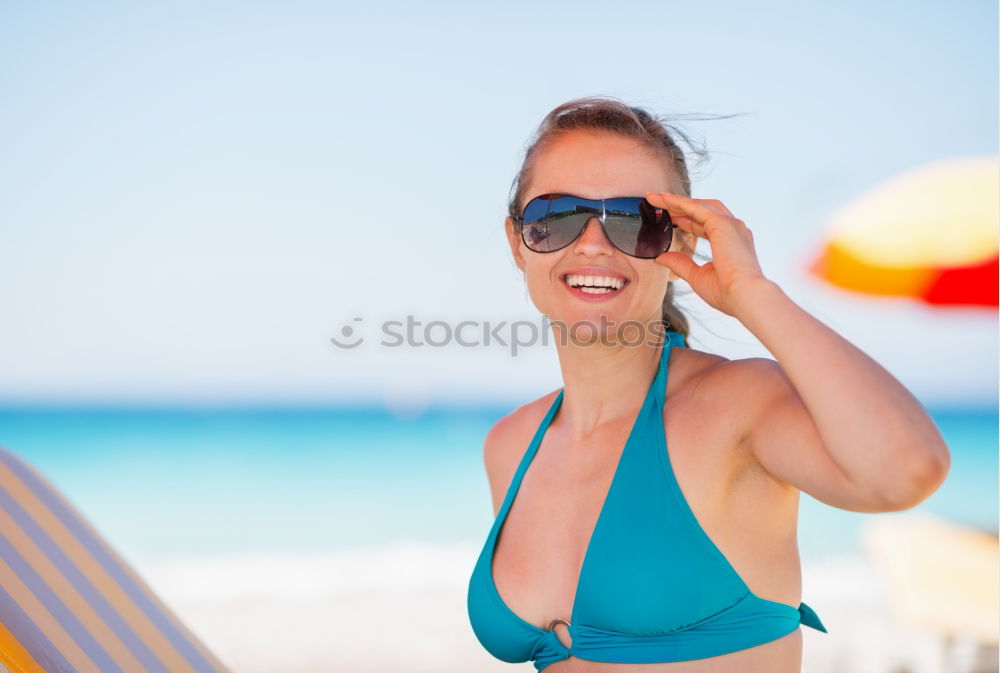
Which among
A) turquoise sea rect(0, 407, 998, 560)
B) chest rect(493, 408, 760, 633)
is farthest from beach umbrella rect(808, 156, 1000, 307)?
chest rect(493, 408, 760, 633)

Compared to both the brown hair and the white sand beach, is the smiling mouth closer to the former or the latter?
the brown hair

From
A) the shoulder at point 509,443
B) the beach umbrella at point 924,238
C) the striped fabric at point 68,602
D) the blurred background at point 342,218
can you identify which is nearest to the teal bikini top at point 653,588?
the shoulder at point 509,443

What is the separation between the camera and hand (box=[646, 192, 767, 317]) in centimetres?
174

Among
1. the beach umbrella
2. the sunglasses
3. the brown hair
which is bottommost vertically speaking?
the sunglasses

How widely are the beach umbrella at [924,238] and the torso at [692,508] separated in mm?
17020

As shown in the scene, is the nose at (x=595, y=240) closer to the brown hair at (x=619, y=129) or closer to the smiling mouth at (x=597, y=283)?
the smiling mouth at (x=597, y=283)

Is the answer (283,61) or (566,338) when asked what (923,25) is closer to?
(283,61)

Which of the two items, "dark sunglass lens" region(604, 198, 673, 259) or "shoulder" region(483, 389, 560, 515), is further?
"shoulder" region(483, 389, 560, 515)

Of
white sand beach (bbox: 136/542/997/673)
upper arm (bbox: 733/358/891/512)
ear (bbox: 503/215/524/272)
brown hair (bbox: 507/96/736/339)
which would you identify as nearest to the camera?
upper arm (bbox: 733/358/891/512)

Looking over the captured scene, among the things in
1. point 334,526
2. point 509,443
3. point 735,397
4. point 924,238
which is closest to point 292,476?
point 334,526

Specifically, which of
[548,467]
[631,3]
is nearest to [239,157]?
[631,3]

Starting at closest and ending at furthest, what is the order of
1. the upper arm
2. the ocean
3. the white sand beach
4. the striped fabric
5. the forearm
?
the forearm < the upper arm < the striped fabric < the white sand beach < the ocean

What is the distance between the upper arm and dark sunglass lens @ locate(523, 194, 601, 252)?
1.78 feet

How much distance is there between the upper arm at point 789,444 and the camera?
155cm
